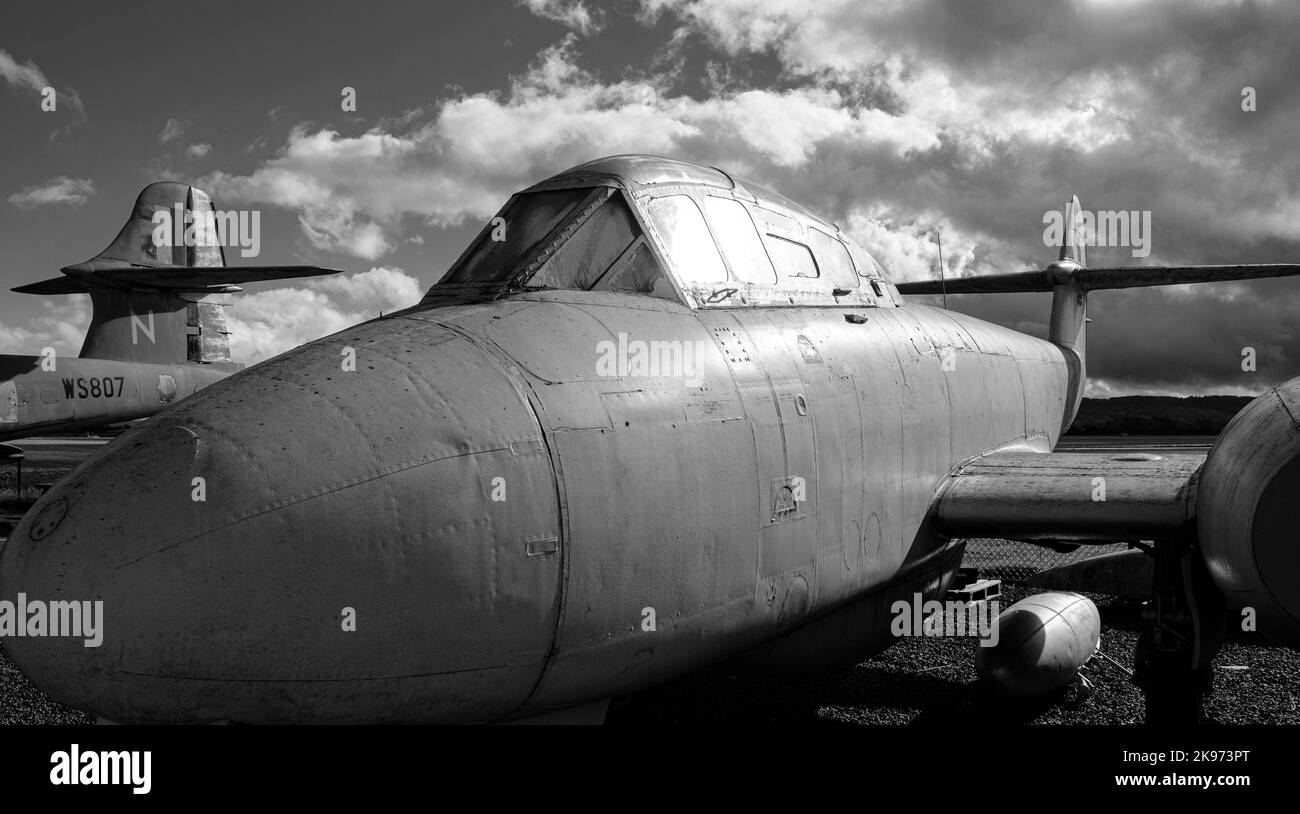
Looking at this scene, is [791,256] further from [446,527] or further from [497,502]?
[446,527]

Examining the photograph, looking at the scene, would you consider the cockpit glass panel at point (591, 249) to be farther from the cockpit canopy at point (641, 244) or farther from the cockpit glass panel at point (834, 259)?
the cockpit glass panel at point (834, 259)

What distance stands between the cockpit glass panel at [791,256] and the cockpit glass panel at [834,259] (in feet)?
0.43

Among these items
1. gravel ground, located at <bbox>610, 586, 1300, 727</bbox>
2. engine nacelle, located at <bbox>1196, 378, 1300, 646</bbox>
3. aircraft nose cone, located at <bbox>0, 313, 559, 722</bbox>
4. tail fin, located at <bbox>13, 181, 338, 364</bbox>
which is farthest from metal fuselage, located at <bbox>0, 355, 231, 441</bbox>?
engine nacelle, located at <bbox>1196, 378, 1300, 646</bbox>

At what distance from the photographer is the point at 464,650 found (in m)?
3.09

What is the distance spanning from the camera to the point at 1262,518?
411 cm

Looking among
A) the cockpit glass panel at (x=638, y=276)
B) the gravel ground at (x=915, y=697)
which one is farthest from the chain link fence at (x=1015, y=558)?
the cockpit glass panel at (x=638, y=276)

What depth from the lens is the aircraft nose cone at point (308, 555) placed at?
2.75m

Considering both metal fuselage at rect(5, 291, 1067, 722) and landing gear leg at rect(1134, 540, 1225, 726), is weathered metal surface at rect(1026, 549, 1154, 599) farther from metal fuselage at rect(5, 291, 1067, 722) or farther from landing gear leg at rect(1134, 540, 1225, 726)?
metal fuselage at rect(5, 291, 1067, 722)

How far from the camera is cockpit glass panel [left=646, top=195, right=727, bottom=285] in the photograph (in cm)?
476

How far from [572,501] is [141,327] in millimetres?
24519

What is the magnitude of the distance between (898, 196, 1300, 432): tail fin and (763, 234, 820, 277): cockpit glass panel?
524cm

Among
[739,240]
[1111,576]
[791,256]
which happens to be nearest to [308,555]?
[739,240]
